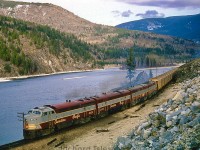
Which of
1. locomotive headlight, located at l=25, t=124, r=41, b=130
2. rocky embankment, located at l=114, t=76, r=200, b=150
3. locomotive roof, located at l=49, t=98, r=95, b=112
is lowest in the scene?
locomotive headlight, located at l=25, t=124, r=41, b=130

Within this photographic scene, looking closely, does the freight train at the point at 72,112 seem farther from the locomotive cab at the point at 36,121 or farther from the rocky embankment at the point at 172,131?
the rocky embankment at the point at 172,131

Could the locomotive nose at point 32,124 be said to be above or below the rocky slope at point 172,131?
below

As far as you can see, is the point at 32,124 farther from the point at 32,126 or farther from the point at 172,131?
the point at 172,131

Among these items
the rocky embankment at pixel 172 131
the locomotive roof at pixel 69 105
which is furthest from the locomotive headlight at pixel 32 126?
the rocky embankment at pixel 172 131

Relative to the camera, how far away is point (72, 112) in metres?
43.0

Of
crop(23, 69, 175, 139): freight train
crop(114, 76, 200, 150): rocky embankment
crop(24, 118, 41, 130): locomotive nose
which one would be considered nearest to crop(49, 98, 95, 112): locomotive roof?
crop(23, 69, 175, 139): freight train

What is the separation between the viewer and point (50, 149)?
3441cm

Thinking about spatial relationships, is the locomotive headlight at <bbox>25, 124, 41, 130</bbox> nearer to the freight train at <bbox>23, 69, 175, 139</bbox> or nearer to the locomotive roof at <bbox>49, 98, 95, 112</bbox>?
the freight train at <bbox>23, 69, 175, 139</bbox>

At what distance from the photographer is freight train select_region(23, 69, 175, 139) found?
38.4 metres

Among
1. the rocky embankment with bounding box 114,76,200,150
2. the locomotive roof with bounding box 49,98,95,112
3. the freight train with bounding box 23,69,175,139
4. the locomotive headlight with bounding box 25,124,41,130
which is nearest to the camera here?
the rocky embankment with bounding box 114,76,200,150

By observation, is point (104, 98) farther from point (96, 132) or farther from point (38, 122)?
point (38, 122)

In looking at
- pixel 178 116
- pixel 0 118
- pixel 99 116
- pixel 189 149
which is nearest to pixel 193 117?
pixel 178 116

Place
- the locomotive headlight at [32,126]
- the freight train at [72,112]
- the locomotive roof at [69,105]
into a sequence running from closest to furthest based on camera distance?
1. the locomotive headlight at [32,126]
2. the freight train at [72,112]
3. the locomotive roof at [69,105]

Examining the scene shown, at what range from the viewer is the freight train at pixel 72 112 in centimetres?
3841
